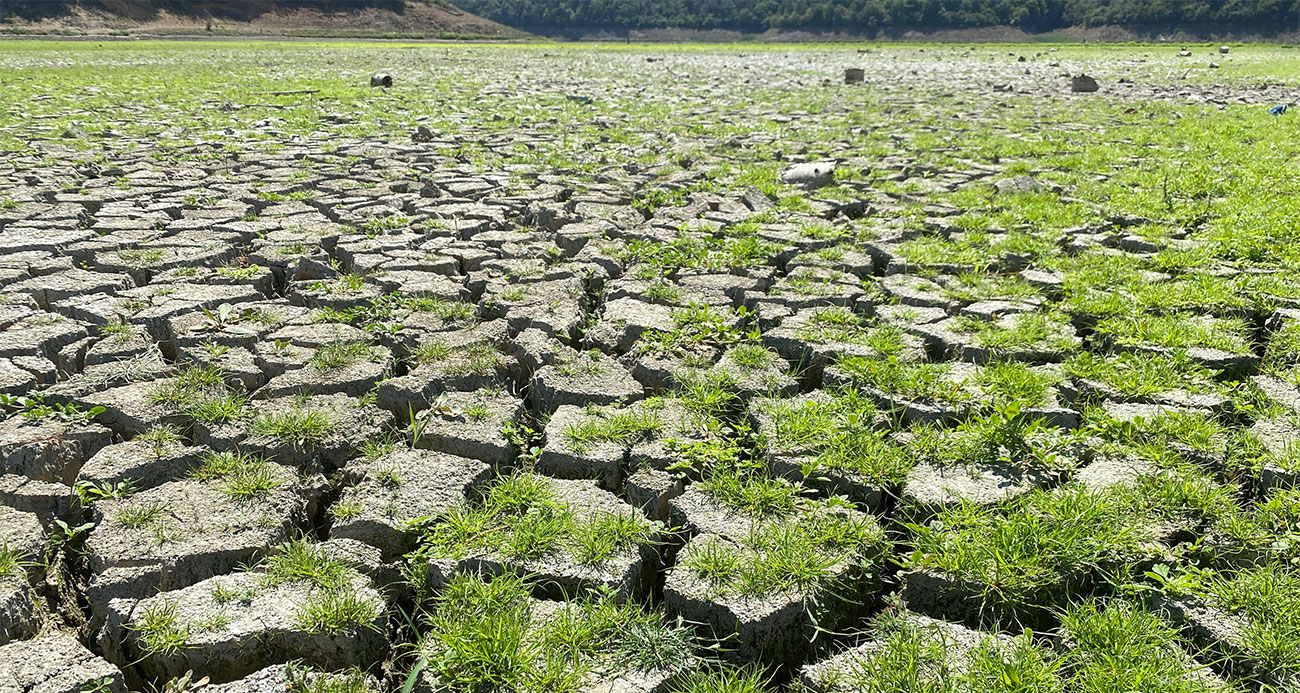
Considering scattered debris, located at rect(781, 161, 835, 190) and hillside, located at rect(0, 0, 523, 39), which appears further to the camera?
hillside, located at rect(0, 0, 523, 39)

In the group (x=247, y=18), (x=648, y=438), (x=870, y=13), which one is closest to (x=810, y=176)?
(x=648, y=438)

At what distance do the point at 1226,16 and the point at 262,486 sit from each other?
76.3 meters

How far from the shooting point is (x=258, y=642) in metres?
2.01

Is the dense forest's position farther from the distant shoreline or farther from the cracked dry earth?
the cracked dry earth

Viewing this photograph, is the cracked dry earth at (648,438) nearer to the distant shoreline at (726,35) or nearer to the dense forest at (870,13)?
the distant shoreline at (726,35)

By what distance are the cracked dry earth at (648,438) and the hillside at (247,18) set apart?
49.1 metres

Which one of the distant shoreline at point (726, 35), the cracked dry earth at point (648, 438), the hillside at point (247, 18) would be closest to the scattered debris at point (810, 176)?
the cracked dry earth at point (648, 438)

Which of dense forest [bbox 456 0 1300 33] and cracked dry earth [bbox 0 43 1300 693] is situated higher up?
dense forest [bbox 456 0 1300 33]

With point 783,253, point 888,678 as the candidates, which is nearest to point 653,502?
point 888,678

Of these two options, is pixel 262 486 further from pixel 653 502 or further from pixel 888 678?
pixel 888 678

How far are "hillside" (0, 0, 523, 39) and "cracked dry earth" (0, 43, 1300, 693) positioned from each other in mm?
49123

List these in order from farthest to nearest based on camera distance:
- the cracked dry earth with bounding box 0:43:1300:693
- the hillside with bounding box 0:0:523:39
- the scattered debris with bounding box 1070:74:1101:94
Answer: the hillside with bounding box 0:0:523:39 → the scattered debris with bounding box 1070:74:1101:94 → the cracked dry earth with bounding box 0:43:1300:693

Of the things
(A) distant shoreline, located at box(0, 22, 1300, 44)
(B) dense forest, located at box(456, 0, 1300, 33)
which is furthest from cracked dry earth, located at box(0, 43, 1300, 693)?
(B) dense forest, located at box(456, 0, 1300, 33)

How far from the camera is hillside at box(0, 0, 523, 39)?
153 feet
